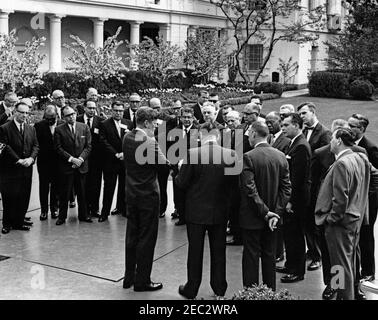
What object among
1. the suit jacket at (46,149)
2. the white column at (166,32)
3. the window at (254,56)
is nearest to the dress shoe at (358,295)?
the suit jacket at (46,149)

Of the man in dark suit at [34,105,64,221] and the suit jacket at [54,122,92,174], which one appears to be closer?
the suit jacket at [54,122,92,174]

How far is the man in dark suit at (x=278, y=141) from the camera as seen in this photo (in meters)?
7.73

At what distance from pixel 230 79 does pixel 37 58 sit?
16462 mm

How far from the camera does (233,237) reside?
9102 mm

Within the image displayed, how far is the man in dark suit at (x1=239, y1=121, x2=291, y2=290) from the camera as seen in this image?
21.4 ft

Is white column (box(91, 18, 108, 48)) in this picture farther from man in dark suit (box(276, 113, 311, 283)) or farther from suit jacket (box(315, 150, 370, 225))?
suit jacket (box(315, 150, 370, 225))

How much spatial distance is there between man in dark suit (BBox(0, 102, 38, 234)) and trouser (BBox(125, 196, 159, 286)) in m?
3.09

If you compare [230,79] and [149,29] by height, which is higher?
[149,29]

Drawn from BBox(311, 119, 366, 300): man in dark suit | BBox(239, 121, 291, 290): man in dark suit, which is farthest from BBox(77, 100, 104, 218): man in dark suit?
BBox(239, 121, 291, 290): man in dark suit

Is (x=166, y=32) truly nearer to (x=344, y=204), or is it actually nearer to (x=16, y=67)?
(x=16, y=67)
